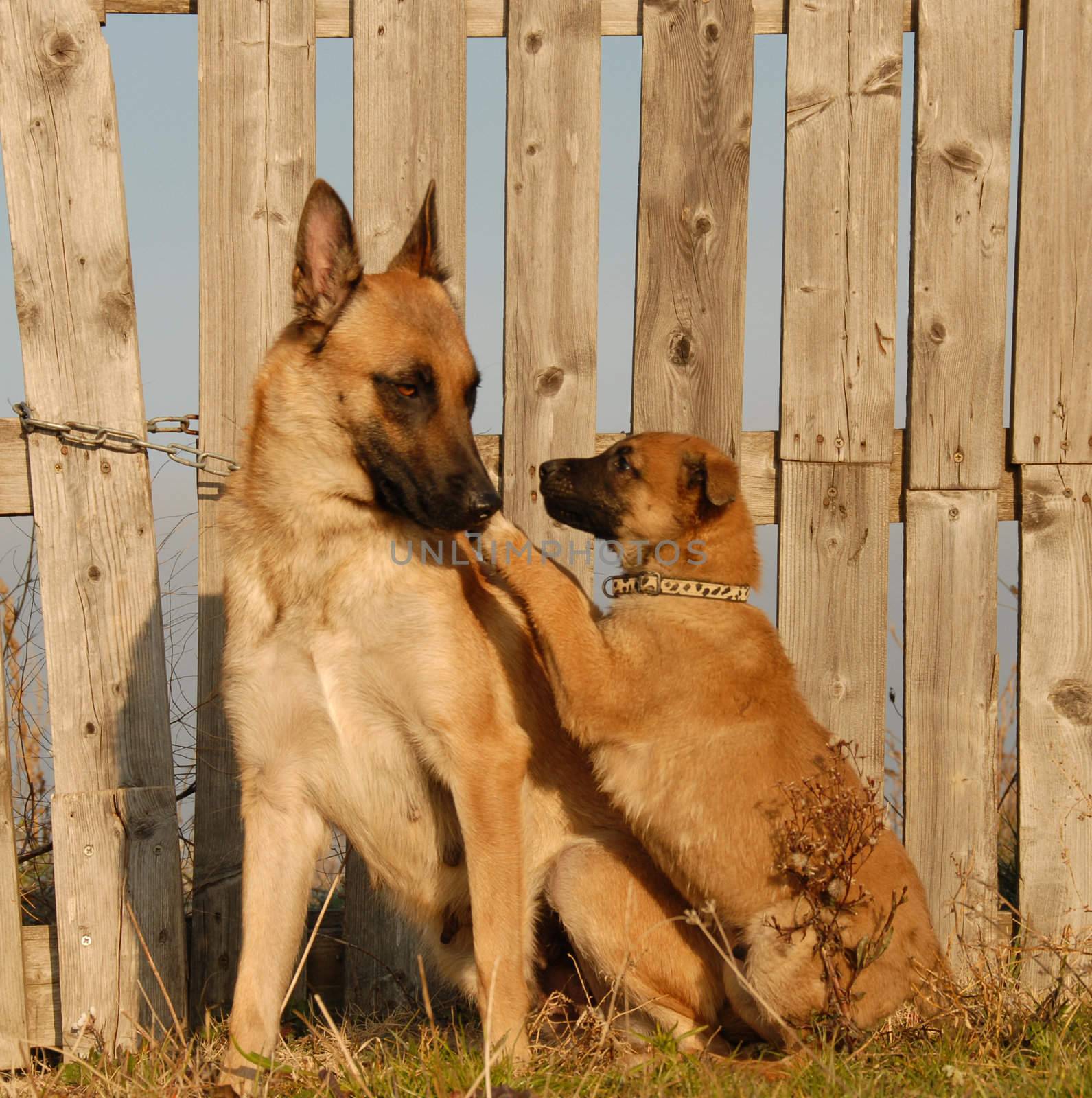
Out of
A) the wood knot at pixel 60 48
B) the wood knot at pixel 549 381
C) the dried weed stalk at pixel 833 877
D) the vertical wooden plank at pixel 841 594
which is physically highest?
the wood knot at pixel 60 48

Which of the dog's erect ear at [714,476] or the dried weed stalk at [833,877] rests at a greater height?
the dog's erect ear at [714,476]

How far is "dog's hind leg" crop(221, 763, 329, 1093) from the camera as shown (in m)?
3.51

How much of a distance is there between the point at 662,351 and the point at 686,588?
3.73ft

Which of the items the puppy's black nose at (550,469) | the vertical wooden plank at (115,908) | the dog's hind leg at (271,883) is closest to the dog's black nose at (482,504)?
the puppy's black nose at (550,469)

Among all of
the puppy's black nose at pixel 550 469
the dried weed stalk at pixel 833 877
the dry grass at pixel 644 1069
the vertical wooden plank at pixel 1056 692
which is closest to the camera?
the dry grass at pixel 644 1069

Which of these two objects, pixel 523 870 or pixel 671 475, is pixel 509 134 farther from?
pixel 523 870

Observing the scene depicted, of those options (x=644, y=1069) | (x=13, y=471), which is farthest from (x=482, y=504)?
(x=13, y=471)

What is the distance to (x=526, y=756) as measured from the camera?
11.5 feet

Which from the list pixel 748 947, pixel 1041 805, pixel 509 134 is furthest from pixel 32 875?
pixel 1041 805

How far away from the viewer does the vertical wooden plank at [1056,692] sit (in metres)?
4.57

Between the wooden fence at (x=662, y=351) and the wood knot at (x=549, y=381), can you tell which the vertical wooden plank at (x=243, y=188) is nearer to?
the wooden fence at (x=662, y=351)

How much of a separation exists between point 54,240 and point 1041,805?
14.7ft

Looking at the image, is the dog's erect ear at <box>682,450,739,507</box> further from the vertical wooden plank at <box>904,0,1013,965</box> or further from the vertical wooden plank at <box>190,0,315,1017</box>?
the vertical wooden plank at <box>190,0,315,1017</box>

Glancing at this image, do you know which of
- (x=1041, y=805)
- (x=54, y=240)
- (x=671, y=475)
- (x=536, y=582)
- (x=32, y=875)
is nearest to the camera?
(x=536, y=582)
